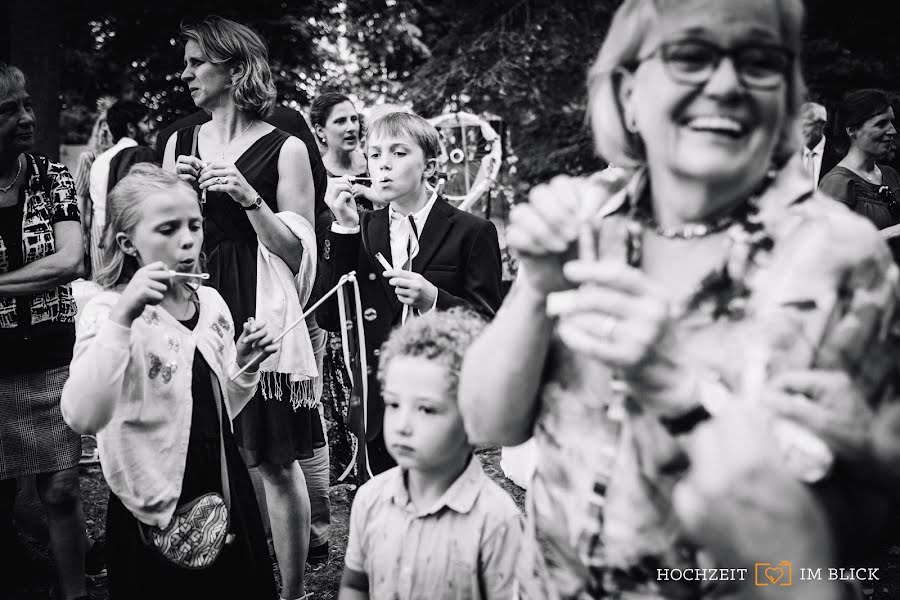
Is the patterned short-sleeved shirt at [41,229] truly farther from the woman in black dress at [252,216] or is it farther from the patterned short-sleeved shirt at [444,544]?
the patterned short-sleeved shirt at [444,544]

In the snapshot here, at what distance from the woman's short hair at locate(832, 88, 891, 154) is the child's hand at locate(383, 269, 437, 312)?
3789 millimetres

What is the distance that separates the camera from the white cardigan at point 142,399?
7.91 feet

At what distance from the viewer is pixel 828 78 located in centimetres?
884

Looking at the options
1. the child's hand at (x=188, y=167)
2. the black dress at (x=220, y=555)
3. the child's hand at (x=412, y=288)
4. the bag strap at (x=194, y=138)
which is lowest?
the black dress at (x=220, y=555)

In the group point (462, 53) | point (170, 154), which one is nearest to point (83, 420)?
point (170, 154)

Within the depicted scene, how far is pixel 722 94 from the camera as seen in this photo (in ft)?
4.20

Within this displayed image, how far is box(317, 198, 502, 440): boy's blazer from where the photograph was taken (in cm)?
329

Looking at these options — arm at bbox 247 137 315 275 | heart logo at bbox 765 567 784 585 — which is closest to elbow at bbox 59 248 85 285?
arm at bbox 247 137 315 275

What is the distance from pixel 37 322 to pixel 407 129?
5.53 feet

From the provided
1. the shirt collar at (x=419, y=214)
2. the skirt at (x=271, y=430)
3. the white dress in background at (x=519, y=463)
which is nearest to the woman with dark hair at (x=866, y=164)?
the white dress in background at (x=519, y=463)

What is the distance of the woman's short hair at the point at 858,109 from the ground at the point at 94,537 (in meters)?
2.60

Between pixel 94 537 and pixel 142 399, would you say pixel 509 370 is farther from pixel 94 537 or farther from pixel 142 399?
pixel 94 537

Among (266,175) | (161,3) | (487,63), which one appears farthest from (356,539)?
(487,63)

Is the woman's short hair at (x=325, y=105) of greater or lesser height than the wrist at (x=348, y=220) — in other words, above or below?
above
